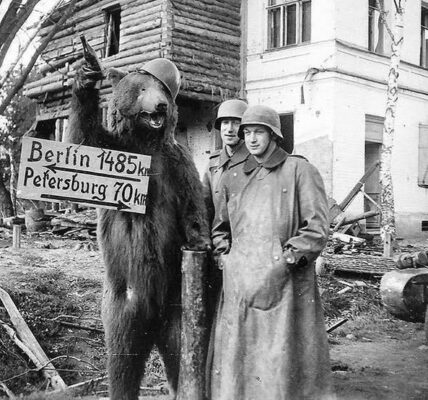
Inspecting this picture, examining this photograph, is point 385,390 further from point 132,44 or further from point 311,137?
point 132,44

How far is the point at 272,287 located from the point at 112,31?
1475cm

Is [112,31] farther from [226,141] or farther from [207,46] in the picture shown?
[226,141]

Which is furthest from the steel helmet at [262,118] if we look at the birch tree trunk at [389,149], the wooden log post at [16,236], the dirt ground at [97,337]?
the birch tree trunk at [389,149]

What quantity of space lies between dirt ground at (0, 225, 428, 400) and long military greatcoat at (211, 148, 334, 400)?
1516 millimetres

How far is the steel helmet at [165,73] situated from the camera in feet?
12.1

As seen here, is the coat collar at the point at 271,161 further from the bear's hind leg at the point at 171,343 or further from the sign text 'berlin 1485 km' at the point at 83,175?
the bear's hind leg at the point at 171,343

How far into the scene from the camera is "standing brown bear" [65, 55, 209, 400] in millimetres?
3555

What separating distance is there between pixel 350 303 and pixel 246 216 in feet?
17.3

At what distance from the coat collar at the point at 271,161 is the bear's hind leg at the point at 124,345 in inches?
40.4

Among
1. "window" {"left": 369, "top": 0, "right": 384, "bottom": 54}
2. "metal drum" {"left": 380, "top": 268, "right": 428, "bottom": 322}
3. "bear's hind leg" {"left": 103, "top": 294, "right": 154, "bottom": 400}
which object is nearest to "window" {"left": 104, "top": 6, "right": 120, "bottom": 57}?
"window" {"left": 369, "top": 0, "right": 384, "bottom": 54}

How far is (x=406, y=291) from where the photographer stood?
5512 mm

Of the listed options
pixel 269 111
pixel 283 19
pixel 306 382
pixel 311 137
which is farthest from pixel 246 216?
pixel 283 19

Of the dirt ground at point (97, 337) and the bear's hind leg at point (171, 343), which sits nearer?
the bear's hind leg at point (171, 343)

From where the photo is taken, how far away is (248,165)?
3.48 meters
